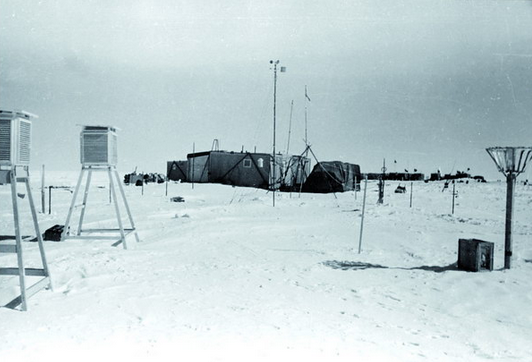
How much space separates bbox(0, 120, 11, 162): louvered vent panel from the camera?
588 cm

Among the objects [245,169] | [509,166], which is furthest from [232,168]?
[509,166]

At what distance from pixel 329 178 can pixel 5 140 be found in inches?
1180

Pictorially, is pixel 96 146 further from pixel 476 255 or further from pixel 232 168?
pixel 232 168

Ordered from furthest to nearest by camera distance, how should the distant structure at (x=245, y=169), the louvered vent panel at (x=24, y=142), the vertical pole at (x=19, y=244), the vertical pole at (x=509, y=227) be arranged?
the distant structure at (x=245, y=169) → the vertical pole at (x=509, y=227) → the louvered vent panel at (x=24, y=142) → the vertical pole at (x=19, y=244)

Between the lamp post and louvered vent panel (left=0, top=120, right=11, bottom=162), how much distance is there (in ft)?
29.2

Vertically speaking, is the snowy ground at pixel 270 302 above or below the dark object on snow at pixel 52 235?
below

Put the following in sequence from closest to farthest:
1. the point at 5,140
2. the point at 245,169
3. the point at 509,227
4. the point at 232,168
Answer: the point at 5,140 < the point at 509,227 < the point at 245,169 < the point at 232,168

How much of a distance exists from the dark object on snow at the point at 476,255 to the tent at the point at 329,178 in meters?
25.3

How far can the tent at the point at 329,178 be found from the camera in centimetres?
3441

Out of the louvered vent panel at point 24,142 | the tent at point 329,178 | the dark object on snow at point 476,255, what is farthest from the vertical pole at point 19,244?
the tent at point 329,178

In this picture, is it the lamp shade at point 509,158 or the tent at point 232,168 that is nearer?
the lamp shade at point 509,158

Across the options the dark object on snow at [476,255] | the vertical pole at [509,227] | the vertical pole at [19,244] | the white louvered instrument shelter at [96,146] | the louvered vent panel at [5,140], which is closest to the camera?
the vertical pole at [19,244]

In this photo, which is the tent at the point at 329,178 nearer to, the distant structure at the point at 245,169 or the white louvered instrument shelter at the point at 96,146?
the distant structure at the point at 245,169

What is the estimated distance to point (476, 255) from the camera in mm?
8367
